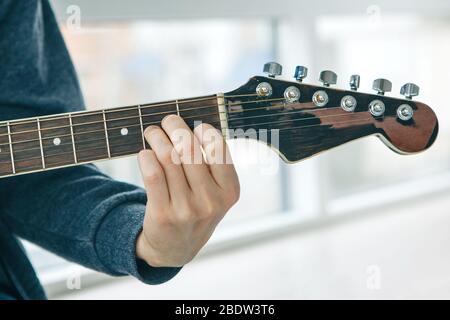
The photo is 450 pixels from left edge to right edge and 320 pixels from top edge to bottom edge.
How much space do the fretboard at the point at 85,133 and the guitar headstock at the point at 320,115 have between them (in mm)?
39

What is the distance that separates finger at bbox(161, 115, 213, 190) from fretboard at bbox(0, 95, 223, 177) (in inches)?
1.2

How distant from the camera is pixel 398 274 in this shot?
→ 1.38 metres

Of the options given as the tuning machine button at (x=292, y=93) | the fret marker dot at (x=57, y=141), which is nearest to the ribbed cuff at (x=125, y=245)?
the fret marker dot at (x=57, y=141)

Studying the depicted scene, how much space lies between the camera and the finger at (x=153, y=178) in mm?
541

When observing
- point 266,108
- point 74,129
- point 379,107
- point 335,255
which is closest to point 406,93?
point 379,107

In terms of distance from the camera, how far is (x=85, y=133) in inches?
23.8

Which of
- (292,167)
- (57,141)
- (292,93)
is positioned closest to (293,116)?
(292,93)

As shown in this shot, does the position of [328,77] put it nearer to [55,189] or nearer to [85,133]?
[85,133]

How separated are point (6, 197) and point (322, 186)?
3.78 ft

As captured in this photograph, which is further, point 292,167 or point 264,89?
point 292,167

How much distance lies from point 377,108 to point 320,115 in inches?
2.3

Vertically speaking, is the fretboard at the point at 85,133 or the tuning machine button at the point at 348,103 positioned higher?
the tuning machine button at the point at 348,103

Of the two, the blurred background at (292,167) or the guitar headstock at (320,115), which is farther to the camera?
the blurred background at (292,167)

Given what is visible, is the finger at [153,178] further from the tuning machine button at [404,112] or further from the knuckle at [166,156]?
the tuning machine button at [404,112]
